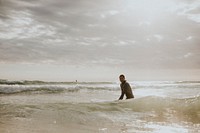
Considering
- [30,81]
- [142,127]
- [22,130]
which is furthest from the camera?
[30,81]

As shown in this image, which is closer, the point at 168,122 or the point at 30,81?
the point at 168,122

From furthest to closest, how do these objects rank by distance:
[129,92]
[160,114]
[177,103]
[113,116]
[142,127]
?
[129,92]
[177,103]
[160,114]
[113,116]
[142,127]

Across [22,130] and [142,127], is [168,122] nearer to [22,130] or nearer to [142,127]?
[142,127]

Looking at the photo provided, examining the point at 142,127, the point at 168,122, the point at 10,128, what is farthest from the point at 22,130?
the point at 168,122

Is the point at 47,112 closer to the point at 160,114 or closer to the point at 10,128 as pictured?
the point at 10,128

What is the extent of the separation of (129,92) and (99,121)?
195 inches

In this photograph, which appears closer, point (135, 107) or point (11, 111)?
point (11, 111)

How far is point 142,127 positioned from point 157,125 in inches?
18.9

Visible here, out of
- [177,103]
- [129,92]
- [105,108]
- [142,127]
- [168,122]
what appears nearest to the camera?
[142,127]

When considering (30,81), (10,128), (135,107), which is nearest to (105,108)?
(135,107)

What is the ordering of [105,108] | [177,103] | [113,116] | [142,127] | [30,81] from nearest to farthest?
[142,127] → [113,116] → [105,108] → [177,103] → [30,81]

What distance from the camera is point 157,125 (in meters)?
7.34

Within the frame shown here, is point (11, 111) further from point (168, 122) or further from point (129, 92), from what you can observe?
point (129, 92)

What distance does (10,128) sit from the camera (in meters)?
6.51
